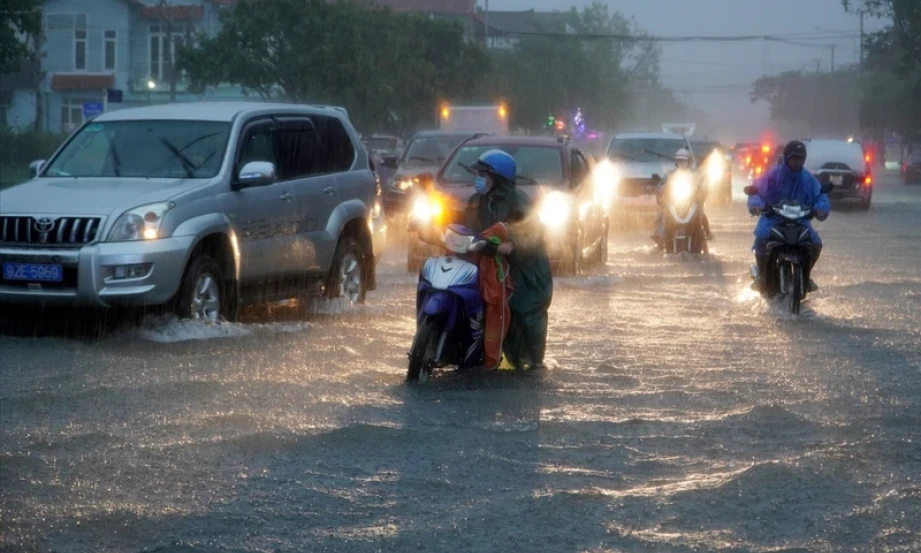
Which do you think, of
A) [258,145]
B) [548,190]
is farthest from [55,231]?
[548,190]

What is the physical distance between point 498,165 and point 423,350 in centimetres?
127

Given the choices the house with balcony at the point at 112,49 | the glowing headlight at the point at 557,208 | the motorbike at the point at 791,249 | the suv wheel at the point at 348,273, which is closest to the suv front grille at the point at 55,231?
the suv wheel at the point at 348,273

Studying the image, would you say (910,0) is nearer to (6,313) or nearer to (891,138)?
(891,138)

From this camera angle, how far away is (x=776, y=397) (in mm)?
9234

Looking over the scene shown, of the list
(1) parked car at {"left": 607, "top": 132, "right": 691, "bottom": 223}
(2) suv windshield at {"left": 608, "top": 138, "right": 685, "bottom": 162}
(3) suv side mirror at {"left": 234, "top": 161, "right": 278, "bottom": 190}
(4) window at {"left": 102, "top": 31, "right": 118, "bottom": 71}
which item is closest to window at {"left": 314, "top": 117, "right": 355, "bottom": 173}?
(3) suv side mirror at {"left": 234, "top": 161, "right": 278, "bottom": 190}

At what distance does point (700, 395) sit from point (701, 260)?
37.4ft

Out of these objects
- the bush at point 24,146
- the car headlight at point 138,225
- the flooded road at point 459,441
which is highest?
the bush at point 24,146

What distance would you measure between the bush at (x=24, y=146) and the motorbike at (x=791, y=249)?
44.9 metres

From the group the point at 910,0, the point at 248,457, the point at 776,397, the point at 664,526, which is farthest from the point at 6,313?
the point at 910,0

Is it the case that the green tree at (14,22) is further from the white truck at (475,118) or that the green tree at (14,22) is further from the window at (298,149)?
the window at (298,149)

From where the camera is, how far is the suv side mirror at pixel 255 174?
37.9 ft

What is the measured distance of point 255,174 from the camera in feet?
37.9

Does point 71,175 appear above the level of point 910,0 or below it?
below

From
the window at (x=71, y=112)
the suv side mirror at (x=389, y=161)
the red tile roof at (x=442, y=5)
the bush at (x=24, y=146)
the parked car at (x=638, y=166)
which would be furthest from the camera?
the red tile roof at (x=442, y=5)
